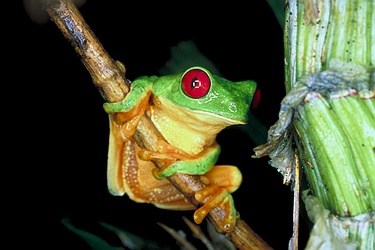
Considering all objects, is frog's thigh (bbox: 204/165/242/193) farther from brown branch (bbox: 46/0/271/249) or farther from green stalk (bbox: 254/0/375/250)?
green stalk (bbox: 254/0/375/250)

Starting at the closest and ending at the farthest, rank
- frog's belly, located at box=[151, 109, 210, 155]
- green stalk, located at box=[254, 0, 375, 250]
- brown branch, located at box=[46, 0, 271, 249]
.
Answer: green stalk, located at box=[254, 0, 375, 250], brown branch, located at box=[46, 0, 271, 249], frog's belly, located at box=[151, 109, 210, 155]

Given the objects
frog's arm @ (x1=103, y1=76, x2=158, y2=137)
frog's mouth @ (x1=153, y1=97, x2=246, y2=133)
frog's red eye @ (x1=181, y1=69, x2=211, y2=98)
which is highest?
frog's arm @ (x1=103, y1=76, x2=158, y2=137)

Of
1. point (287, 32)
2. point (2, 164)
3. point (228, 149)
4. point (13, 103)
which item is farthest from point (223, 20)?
point (287, 32)

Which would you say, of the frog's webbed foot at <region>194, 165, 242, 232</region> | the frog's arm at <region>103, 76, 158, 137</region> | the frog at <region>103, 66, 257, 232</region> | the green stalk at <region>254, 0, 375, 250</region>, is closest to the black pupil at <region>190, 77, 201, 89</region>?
the frog at <region>103, 66, 257, 232</region>

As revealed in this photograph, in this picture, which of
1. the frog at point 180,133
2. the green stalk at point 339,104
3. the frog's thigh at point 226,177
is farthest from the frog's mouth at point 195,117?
the green stalk at point 339,104

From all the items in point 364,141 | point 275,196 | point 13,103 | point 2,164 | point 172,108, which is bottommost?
point 275,196

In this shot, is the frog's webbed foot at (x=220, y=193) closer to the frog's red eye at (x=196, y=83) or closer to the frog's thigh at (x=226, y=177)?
the frog's thigh at (x=226, y=177)

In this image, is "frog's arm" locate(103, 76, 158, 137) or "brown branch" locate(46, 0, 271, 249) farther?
"frog's arm" locate(103, 76, 158, 137)

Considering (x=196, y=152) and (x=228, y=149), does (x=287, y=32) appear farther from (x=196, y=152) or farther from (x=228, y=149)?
(x=228, y=149)

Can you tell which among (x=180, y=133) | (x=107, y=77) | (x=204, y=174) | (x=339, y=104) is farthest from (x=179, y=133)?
(x=339, y=104)
